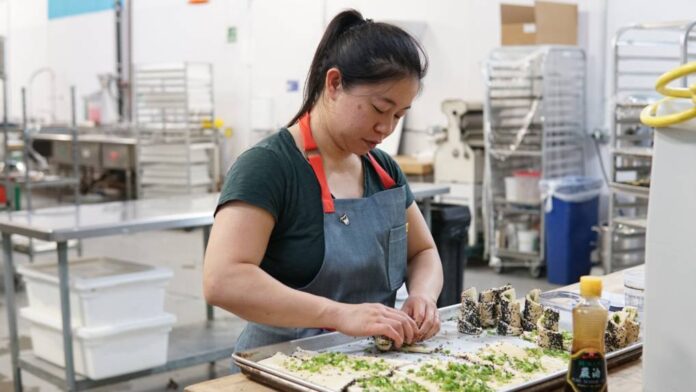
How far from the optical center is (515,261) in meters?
5.93

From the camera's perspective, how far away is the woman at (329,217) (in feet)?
5.00

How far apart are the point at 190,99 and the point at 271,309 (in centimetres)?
686

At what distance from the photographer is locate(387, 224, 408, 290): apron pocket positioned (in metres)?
1.81

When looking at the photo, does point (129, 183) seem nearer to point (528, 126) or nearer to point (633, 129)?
point (528, 126)

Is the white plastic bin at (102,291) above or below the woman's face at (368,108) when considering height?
below

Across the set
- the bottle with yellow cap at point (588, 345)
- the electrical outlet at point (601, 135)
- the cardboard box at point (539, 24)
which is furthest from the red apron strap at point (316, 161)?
the electrical outlet at point (601, 135)

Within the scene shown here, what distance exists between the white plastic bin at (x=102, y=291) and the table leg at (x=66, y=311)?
62 mm

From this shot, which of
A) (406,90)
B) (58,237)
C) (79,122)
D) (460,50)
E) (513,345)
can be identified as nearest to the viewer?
(513,345)

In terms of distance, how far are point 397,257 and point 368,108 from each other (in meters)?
0.39

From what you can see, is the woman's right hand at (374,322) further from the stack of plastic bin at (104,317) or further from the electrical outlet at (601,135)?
the electrical outlet at (601,135)

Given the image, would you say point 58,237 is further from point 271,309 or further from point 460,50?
point 460,50

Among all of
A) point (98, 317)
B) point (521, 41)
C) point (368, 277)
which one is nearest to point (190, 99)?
point (521, 41)

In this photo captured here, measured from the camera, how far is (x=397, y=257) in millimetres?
1830

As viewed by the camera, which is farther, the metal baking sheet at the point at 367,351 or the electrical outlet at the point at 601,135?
the electrical outlet at the point at 601,135
